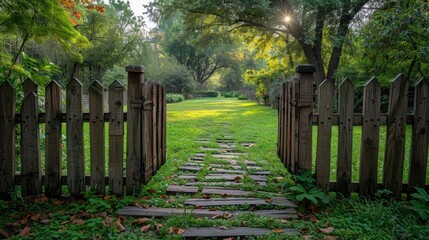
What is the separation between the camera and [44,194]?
3088 mm

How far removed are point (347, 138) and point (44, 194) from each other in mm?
3191

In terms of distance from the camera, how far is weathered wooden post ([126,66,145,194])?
3154mm

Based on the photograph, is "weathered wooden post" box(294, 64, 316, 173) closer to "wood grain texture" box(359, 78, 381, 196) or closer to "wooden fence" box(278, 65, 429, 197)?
"wooden fence" box(278, 65, 429, 197)

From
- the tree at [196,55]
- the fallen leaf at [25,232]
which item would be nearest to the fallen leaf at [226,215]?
the fallen leaf at [25,232]

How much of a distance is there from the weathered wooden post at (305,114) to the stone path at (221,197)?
1.58ft

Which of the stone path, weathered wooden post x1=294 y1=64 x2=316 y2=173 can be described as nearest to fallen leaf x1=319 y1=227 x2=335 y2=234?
the stone path

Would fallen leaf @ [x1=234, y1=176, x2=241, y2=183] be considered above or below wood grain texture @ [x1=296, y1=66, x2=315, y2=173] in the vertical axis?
below

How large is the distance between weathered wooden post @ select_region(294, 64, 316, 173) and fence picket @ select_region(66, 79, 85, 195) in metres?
2.27

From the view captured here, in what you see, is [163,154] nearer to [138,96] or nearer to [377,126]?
[138,96]

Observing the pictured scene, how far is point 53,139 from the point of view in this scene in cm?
302

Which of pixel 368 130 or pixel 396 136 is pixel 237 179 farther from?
pixel 396 136

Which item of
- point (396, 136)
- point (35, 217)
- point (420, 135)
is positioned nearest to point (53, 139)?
point (35, 217)

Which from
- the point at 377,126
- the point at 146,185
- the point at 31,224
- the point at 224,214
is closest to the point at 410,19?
the point at 377,126

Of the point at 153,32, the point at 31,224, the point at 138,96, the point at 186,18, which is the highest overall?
the point at 153,32
